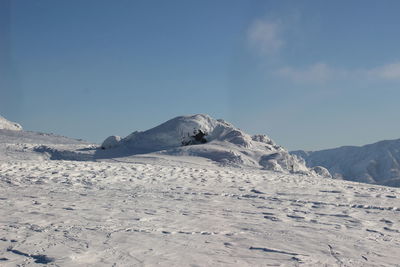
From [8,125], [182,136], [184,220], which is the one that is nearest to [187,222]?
[184,220]

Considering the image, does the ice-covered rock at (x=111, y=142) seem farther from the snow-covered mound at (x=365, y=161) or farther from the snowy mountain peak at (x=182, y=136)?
the snow-covered mound at (x=365, y=161)

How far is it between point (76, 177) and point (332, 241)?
7.18 m

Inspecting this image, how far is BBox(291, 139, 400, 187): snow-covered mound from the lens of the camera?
107562 mm

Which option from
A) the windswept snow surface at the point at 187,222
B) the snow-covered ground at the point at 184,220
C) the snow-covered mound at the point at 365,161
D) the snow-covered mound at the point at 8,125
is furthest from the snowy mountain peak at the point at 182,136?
the snow-covered mound at the point at 365,161

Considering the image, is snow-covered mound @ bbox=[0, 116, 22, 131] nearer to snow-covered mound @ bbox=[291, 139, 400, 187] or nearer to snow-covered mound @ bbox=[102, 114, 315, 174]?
snow-covered mound @ bbox=[102, 114, 315, 174]

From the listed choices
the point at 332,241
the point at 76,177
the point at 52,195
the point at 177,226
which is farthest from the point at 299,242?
the point at 76,177

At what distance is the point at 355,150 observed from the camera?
135m

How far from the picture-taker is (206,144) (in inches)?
668

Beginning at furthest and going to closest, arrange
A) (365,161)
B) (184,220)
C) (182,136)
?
1. (365,161)
2. (182,136)
3. (184,220)

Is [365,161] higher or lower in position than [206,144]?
higher

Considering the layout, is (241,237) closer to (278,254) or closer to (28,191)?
(278,254)

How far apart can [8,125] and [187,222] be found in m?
27.7

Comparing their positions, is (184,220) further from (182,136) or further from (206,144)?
(182,136)

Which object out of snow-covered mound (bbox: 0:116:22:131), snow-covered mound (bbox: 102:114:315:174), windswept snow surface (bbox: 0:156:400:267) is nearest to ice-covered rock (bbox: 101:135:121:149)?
snow-covered mound (bbox: 102:114:315:174)
